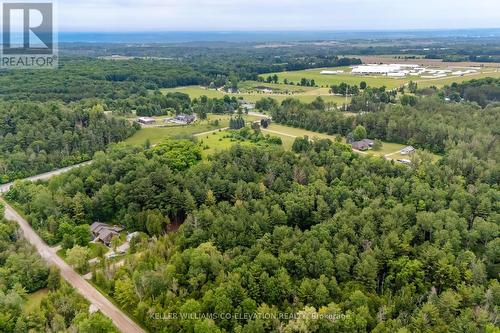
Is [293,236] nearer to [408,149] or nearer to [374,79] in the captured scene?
[408,149]

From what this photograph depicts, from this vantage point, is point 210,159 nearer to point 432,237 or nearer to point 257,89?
point 432,237

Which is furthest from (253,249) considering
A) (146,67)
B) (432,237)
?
(146,67)

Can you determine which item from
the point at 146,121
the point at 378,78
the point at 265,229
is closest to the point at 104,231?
the point at 265,229

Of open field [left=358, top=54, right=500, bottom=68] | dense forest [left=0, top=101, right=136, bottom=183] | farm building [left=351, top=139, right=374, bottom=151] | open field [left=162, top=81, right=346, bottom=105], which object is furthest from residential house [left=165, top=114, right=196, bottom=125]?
open field [left=358, top=54, right=500, bottom=68]

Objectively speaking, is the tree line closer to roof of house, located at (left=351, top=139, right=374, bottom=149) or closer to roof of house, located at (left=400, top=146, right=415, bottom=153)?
roof of house, located at (left=400, top=146, right=415, bottom=153)

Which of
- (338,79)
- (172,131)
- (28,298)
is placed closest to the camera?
(28,298)

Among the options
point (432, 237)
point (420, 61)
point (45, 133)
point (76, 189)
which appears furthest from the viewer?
point (420, 61)

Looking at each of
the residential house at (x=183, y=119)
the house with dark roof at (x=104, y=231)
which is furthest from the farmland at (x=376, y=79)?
the house with dark roof at (x=104, y=231)
